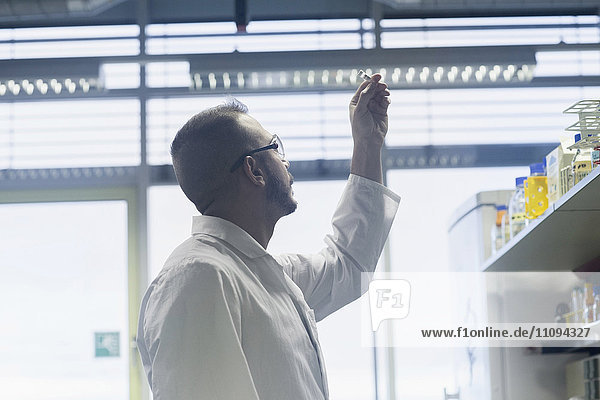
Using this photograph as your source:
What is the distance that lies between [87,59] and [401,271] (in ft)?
6.89

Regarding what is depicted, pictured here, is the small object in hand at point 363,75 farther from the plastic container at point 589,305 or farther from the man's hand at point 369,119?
the plastic container at point 589,305

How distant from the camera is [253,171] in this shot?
162 centimetres

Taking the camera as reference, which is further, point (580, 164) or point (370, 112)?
point (580, 164)

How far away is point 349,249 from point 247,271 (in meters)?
0.48

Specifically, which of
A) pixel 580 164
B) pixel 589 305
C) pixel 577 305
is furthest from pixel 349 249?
pixel 577 305

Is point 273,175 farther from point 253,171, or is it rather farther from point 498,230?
point 498,230

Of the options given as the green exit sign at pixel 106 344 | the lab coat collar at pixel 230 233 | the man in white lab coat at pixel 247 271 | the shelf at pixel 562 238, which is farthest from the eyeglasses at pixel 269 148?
the green exit sign at pixel 106 344

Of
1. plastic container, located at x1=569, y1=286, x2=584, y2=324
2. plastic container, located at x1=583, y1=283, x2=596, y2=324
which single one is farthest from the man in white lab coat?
plastic container, located at x1=569, y1=286, x2=584, y2=324

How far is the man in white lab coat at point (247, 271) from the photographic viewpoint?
1280 mm

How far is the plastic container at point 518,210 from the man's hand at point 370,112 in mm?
1076

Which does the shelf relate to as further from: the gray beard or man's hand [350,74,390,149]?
the gray beard

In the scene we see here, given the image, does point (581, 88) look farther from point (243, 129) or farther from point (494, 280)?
point (243, 129)

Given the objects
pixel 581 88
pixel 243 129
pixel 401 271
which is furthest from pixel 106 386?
pixel 243 129

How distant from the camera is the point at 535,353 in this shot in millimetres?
3424
